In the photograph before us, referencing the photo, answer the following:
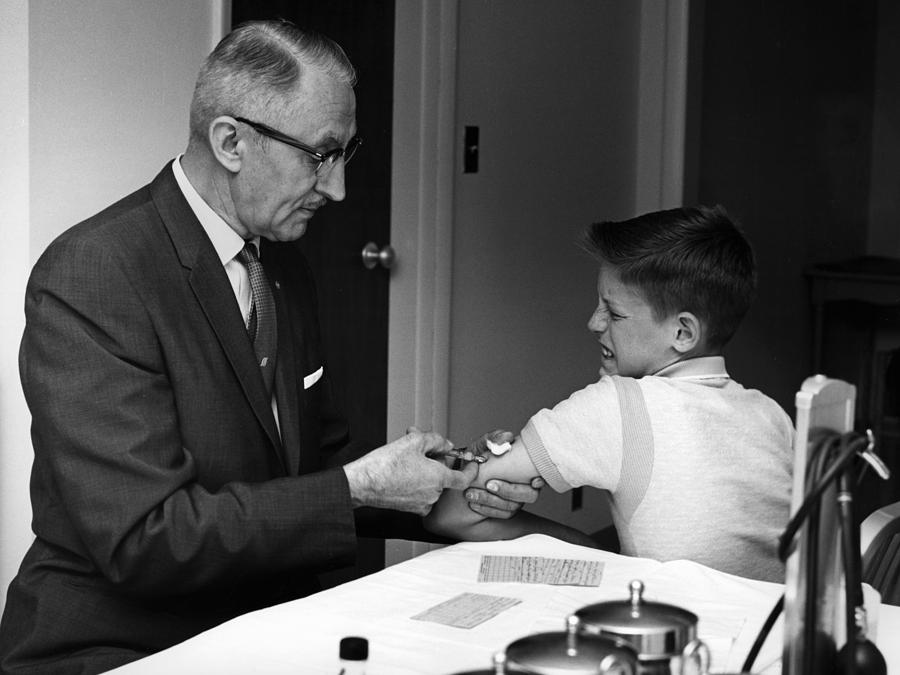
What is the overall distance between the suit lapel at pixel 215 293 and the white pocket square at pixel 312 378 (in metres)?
0.21

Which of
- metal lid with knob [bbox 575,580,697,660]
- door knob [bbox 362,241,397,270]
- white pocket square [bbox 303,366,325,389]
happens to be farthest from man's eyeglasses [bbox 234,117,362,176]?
door knob [bbox 362,241,397,270]

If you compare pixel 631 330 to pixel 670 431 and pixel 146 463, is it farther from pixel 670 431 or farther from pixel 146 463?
pixel 146 463

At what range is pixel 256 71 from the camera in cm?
168

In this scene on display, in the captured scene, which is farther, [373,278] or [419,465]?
[373,278]

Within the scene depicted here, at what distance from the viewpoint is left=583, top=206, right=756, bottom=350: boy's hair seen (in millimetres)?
1846

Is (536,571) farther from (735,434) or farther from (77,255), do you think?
(77,255)

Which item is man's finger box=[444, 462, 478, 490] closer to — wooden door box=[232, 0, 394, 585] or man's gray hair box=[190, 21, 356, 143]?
man's gray hair box=[190, 21, 356, 143]

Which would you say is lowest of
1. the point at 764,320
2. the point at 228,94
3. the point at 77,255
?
the point at 764,320

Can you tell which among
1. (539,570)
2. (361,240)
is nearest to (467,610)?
(539,570)

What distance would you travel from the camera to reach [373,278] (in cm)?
310

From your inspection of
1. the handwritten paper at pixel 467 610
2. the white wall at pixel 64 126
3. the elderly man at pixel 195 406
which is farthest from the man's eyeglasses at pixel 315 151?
the handwritten paper at pixel 467 610


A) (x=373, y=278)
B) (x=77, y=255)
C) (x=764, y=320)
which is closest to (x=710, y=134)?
(x=764, y=320)

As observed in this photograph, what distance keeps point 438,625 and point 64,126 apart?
1233 mm

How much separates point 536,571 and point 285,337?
1.86 feet
